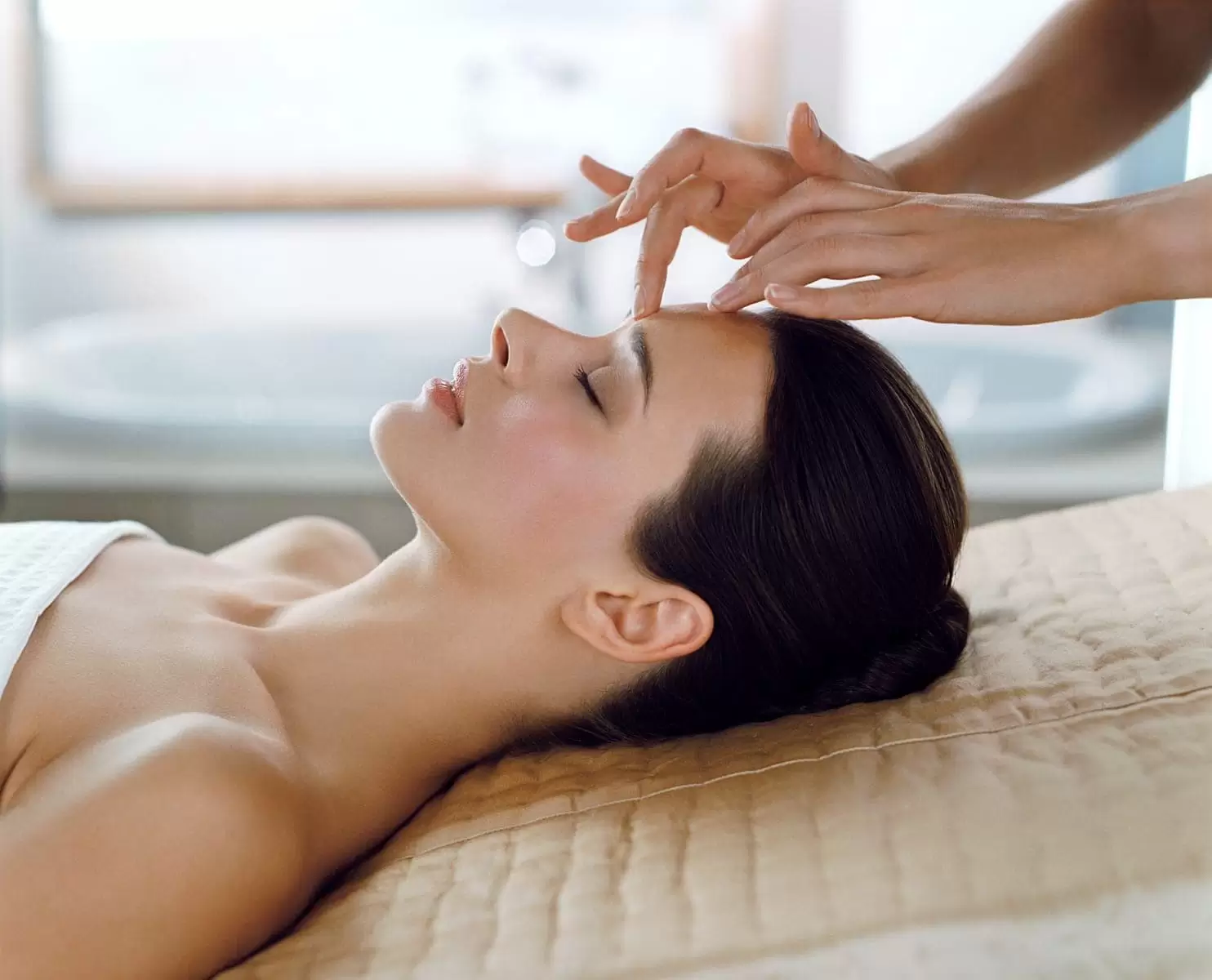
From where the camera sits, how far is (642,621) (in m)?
1.23

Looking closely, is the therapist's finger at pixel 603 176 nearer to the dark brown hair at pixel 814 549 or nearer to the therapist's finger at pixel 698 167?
the therapist's finger at pixel 698 167

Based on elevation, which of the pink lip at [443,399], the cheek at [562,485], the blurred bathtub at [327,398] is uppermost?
the pink lip at [443,399]

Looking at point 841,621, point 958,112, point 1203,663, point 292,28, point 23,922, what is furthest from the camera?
point 292,28

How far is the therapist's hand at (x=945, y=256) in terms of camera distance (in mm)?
1042

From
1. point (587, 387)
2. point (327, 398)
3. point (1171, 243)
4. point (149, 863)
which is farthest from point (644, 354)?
point (327, 398)

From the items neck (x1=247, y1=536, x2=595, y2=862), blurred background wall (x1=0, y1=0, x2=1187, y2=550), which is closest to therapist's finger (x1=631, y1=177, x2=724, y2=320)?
neck (x1=247, y1=536, x2=595, y2=862)

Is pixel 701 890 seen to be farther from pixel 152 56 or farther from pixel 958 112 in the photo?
pixel 152 56

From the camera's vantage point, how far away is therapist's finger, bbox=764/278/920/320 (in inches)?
42.5

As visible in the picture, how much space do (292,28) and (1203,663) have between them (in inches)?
142

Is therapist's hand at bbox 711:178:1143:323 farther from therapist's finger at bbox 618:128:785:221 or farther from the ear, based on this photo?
the ear

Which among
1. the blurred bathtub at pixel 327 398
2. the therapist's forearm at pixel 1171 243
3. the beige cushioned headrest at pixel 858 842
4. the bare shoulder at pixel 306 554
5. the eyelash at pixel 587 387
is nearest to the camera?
the beige cushioned headrest at pixel 858 842

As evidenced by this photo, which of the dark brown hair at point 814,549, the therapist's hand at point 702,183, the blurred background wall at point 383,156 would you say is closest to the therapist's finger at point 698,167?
the therapist's hand at point 702,183

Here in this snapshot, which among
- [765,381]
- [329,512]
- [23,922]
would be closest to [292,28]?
[329,512]

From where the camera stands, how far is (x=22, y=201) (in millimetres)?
Answer: 4133
